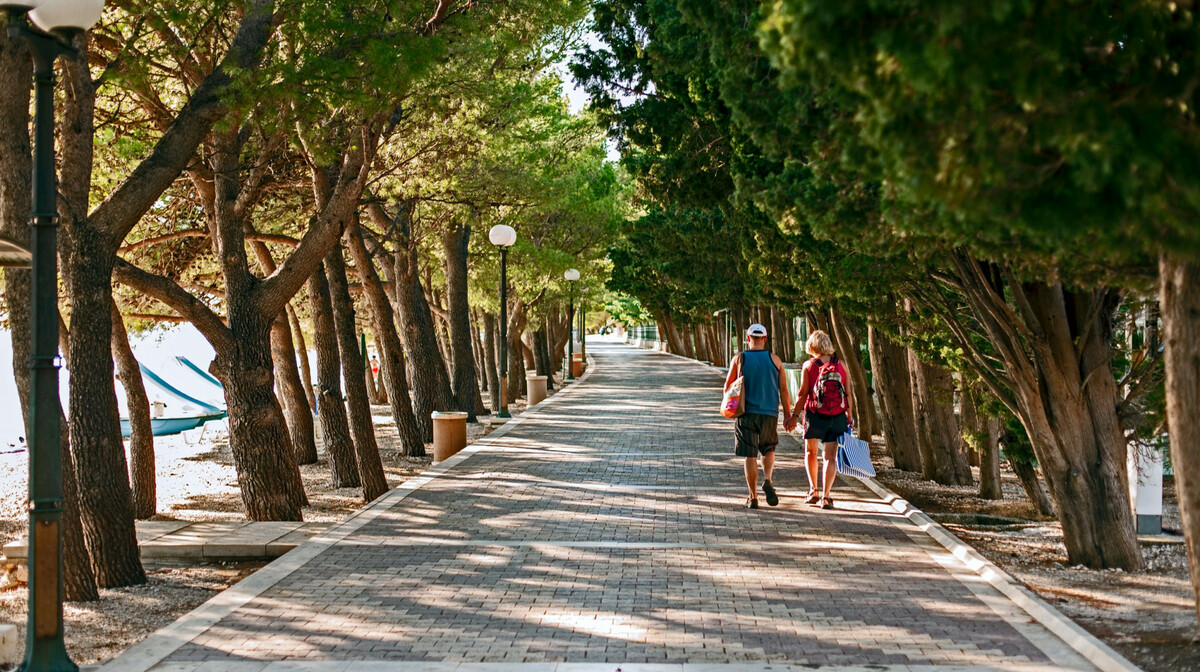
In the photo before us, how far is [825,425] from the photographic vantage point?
10.3 m

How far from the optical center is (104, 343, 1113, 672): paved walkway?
584 cm

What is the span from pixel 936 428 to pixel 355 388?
303 inches

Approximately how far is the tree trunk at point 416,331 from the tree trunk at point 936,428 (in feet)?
29.6

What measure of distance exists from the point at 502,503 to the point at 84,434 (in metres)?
3.84

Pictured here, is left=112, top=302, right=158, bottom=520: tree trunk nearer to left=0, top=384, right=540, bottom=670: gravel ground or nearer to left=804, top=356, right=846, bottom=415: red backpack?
left=0, top=384, right=540, bottom=670: gravel ground

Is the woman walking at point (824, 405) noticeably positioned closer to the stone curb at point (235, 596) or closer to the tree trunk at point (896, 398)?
the stone curb at point (235, 596)

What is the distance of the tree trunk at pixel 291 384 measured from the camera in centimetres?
1688

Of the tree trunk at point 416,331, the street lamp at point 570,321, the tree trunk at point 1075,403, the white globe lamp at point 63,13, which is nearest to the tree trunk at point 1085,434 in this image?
the tree trunk at point 1075,403

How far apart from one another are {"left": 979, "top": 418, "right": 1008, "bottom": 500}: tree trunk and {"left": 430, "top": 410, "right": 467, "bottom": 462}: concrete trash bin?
684cm

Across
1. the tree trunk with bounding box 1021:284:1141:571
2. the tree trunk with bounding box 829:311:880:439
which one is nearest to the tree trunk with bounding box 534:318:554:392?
the tree trunk with bounding box 829:311:880:439

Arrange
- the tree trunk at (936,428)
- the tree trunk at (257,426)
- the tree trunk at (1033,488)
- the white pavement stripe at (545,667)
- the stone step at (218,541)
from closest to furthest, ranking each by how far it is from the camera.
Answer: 1. the white pavement stripe at (545,667)
2. the stone step at (218,541)
3. the tree trunk at (257,426)
4. the tree trunk at (1033,488)
5. the tree trunk at (936,428)

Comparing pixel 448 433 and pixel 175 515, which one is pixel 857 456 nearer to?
pixel 448 433

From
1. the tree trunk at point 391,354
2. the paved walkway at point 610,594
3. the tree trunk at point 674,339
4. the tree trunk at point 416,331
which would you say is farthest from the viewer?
the tree trunk at point 674,339

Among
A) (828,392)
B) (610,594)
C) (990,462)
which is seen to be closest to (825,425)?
(828,392)
